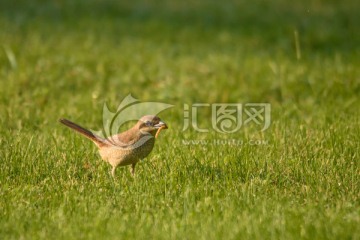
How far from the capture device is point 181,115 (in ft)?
27.2

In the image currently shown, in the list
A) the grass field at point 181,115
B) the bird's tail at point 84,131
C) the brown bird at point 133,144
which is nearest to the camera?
the grass field at point 181,115

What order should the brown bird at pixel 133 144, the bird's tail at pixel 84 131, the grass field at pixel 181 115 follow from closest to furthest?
the grass field at pixel 181 115 < the brown bird at pixel 133 144 < the bird's tail at pixel 84 131

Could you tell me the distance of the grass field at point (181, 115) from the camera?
4.96m

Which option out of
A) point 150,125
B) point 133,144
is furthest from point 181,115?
point 133,144

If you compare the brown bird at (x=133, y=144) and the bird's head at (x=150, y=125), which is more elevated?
the bird's head at (x=150, y=125)

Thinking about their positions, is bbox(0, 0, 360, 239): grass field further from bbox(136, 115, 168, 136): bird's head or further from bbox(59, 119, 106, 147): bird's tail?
bbox(136, 115, 168, 136): bird's head

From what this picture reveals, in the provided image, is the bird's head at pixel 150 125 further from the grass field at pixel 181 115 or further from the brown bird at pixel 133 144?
the grass field at pixel 181 115

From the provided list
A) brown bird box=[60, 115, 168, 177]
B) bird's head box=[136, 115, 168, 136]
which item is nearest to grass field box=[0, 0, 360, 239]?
brown bird box=[60, 115, 168, 177]

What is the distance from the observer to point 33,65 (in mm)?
9797

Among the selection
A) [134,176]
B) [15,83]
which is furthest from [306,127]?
[15,83]

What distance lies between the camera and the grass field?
16.3ft

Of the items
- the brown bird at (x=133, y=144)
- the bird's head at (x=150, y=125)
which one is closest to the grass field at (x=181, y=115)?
the brown bird at (x=133, y=144)

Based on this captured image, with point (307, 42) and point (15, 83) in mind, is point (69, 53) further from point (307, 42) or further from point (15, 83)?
point (307, 42)

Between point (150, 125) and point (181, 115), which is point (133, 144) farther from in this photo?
point (181, 115)
